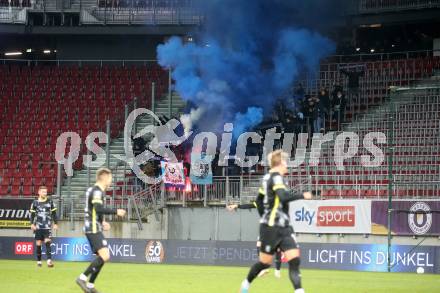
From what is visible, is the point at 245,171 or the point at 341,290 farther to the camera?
the point at 245,171

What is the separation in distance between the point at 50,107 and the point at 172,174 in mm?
10609

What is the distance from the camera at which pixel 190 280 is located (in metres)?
23.7

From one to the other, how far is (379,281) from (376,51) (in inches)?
945

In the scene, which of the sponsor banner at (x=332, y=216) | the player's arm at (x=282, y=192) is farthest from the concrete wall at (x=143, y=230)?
the player's arm at (x=282, y=192)

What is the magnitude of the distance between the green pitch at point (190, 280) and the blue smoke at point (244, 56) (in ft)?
39.0

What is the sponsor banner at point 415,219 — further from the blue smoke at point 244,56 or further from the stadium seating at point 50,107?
the stadium seating at point 50,107

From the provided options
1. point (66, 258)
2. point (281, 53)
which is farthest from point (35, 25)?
point (66, 258)

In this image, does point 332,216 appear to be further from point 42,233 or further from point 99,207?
point 99,207

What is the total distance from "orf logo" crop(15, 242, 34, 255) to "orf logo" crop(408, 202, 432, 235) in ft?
45.8

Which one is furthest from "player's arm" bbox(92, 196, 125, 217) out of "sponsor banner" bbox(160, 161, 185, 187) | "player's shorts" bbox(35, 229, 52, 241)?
"sponsor banner" bbox(160, 161, 185, 187)

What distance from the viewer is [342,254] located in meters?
30.5

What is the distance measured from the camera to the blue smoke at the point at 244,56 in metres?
40.5

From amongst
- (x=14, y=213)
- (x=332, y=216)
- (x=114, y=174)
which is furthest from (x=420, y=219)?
(x=14, y=213)

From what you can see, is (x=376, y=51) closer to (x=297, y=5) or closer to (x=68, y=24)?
(x=297, y=5)
